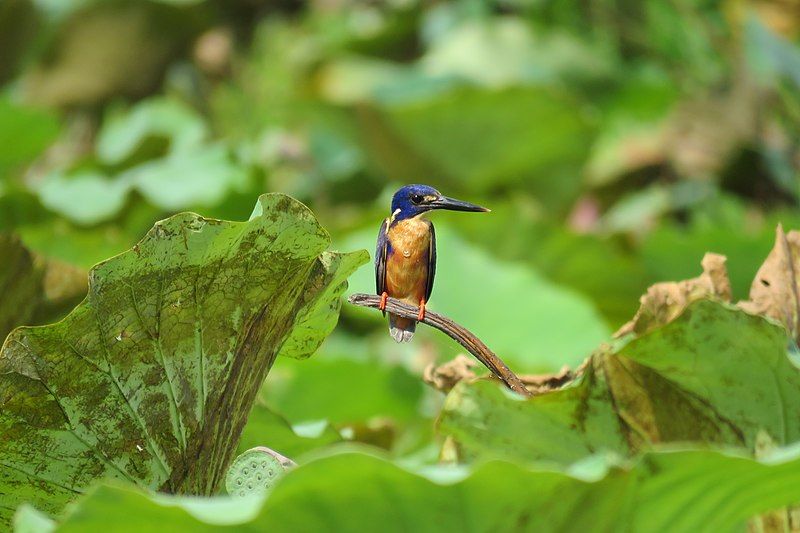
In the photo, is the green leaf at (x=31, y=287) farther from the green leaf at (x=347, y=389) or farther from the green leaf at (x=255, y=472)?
the green leaf at (x=347, y=389)

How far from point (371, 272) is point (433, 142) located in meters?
0.55

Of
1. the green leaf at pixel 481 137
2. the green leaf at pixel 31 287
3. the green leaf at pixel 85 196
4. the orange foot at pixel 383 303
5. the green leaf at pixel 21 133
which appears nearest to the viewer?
the orange foot at pixel 383 303

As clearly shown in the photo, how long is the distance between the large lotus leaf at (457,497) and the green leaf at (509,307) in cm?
85

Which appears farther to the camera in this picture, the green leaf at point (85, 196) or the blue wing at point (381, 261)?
the green leaf at point (85, 196)

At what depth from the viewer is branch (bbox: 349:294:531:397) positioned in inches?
18.3

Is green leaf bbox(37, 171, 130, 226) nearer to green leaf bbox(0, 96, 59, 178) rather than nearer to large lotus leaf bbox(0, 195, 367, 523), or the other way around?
green leaf bbox(0, 96, 59, 178)

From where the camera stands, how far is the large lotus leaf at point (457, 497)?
38cm

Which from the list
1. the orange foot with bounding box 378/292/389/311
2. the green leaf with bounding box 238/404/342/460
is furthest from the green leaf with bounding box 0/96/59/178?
the orange foot with bounding box 378/292/389/311

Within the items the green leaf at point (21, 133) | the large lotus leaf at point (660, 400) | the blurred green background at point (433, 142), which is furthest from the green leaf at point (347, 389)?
the large lotus leaf at point (660, 400)

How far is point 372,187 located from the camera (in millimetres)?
1926

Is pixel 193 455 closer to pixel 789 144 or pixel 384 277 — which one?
pixel 384 277

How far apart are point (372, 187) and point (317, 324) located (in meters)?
1.38

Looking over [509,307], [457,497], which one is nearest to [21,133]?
[509,307]

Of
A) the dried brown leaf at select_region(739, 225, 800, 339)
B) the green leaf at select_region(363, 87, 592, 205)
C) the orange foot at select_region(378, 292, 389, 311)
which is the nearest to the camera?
the orange foot at select_region(378, 292, 389, 311)
